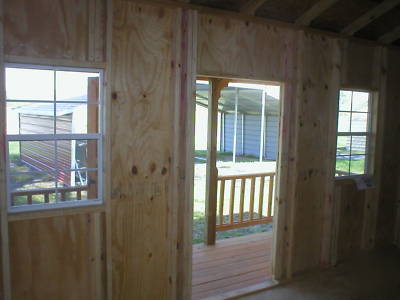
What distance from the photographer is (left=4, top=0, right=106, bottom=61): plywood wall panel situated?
229 cm

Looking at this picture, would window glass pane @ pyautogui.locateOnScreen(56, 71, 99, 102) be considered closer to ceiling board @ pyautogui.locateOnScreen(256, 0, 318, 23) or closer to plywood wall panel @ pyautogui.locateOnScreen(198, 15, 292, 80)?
plywood wall panel @ pyautogui.locateOnScreen(198, 15, 292, 80)

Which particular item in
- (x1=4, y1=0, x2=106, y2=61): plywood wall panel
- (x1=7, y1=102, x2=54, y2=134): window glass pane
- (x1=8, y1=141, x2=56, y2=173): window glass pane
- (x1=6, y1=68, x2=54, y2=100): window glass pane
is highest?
(x1=4, y1=0, x2=106, y2=61): plywood wall panel

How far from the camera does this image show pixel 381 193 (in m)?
4.59

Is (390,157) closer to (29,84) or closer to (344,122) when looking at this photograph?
(344,122)

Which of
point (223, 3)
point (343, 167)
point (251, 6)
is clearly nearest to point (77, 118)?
point (223, 3)

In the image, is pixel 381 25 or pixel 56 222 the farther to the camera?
pixel 381 25

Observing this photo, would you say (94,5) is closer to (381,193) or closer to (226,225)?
(226,225)

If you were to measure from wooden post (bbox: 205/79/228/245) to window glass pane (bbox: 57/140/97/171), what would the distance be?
2.02 metres

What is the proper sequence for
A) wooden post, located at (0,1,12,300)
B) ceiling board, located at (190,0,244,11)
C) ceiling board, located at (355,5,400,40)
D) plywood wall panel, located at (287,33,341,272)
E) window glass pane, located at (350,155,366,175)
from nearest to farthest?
wooden post, located at (0,1,12,300), ceiling board, located at (190,0,244,11), plywood wall panel, located at (287,33,341,272), ceiling board, located at (355,5,400,40), window glass pane, located at (350,155,366,175)

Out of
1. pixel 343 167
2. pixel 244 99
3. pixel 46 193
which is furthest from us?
pixel 244 99

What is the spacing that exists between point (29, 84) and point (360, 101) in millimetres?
3787

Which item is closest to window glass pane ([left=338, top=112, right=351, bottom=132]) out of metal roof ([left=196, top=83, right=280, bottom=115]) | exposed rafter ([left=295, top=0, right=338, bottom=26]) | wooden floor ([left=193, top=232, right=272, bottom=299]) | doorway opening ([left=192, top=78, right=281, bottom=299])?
doorway opening ([left=192, top=78, right=281, bottom=299])

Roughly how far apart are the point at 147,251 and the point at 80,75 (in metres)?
1.53

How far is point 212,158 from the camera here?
453cm
